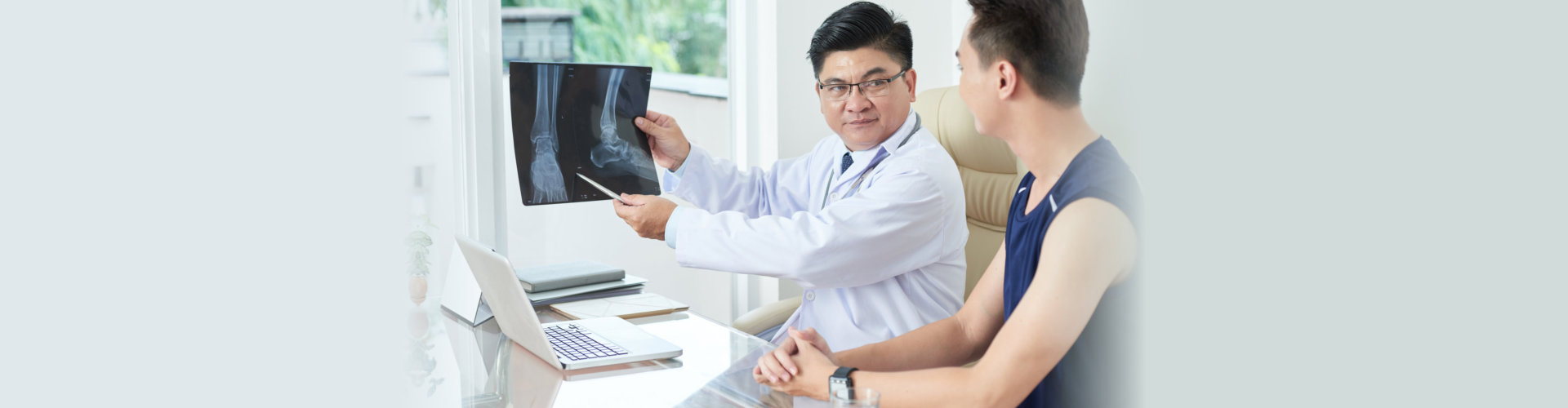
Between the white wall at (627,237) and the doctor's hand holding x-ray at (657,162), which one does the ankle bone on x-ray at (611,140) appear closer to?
the doctor's hand holding x-ray at (657,162)

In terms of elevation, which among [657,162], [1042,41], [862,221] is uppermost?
[1042,41]

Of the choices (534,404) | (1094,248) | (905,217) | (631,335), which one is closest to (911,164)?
(905,217)

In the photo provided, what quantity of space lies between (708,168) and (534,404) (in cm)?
102

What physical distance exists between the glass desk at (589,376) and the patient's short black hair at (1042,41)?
1.53 ft

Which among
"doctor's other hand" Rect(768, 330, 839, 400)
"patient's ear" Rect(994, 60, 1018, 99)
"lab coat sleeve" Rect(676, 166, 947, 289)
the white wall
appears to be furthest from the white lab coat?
the white wall

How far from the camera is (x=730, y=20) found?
270 cm

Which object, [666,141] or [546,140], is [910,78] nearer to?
[666,141]

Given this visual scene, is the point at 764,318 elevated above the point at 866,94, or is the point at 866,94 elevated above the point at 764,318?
the point at 866,94

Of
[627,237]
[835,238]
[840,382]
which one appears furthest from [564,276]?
[840,382]

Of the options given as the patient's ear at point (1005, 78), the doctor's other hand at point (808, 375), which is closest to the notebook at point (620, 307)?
the doctor's other hand at point (808, 375)

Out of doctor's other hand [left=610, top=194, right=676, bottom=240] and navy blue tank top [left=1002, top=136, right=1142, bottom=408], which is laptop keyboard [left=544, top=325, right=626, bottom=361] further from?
navy blue tank top [left=1002, top=136, right=1142, bottom=408]

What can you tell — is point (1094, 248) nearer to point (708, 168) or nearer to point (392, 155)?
point (392, 155)

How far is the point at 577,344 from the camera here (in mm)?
1470

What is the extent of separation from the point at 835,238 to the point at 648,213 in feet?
1.13
